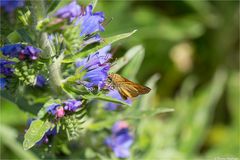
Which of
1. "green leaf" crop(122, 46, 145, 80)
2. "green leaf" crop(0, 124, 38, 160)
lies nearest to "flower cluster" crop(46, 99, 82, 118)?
"green leaf" crop(122, 46, 145, 80)

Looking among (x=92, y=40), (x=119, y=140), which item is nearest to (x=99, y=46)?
(x=92, y=40)

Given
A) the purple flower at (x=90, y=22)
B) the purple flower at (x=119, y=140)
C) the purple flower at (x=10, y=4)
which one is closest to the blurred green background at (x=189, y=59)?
the purple flower at (x=119, y=140)

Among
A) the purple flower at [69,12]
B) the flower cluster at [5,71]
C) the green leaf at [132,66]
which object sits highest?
the purple flower at [69,12]

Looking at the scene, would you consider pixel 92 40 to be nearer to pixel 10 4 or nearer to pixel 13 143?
pixel 10 4

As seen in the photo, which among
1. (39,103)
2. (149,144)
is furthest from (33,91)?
(149,144)

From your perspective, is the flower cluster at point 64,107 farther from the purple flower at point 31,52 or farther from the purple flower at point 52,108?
the purple flower at point 31,52

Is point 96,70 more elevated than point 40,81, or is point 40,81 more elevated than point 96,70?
point 96,70
